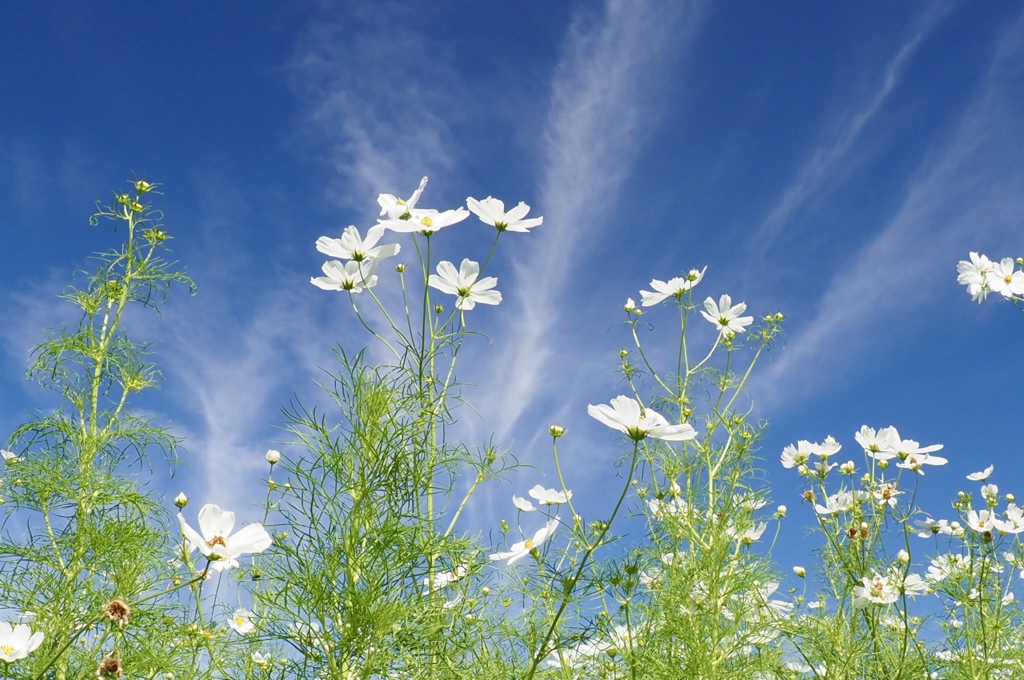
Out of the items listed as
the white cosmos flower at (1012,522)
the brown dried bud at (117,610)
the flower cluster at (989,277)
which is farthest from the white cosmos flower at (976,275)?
the brown dried bud at (117,610)

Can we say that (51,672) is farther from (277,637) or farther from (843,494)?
(843,494)

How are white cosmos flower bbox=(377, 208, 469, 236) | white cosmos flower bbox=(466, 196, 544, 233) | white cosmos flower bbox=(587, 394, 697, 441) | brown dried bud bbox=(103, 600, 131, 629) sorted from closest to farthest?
brown dried bud bbox=(103, 600, 131, 629) → white cosmos flower bbox=(587, 394, 697, 441) → white cosmos flower bbox=(377, 208, 469, 236) → white cosmos flower bbox=(466, 196, 544, 233)

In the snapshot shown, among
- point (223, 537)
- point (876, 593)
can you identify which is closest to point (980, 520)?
point (876, 593)

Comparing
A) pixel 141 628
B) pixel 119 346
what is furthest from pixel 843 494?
pixel 119 346

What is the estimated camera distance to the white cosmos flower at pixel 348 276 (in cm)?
182

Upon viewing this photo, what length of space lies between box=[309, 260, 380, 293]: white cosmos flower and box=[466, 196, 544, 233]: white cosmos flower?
27cm

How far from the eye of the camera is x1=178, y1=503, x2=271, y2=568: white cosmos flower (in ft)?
4.78

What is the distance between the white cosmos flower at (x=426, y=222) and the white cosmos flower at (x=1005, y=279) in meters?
2.61

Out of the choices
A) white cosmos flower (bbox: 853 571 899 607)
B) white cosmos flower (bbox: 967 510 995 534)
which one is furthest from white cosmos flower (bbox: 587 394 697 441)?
white cosmos flower (bbox: 967 510 995 534)

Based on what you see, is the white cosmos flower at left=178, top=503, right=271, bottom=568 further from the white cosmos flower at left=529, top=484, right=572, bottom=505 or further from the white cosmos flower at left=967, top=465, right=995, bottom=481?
the white cosmos flower at left=967, top=465, right=995, bottom=481

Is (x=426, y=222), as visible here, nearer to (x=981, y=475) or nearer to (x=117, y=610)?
(x=117, y=610)

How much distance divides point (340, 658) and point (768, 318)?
255 centimetres

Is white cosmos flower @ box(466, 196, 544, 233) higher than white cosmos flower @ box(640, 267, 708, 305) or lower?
lower

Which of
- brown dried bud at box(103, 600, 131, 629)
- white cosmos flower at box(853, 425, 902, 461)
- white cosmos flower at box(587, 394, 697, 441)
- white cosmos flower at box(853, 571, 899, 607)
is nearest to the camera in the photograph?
brown dried bud at box(103, 600, 131, 629)
